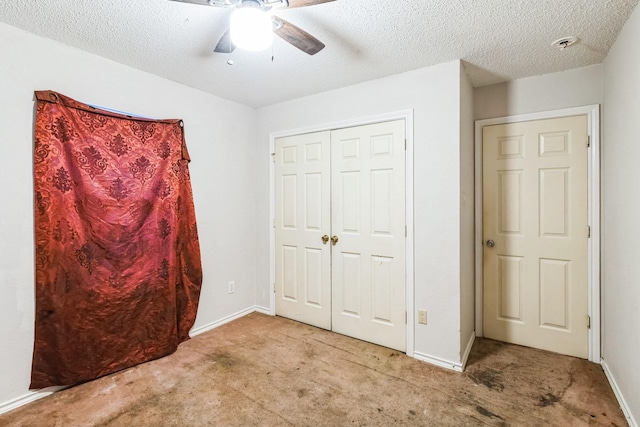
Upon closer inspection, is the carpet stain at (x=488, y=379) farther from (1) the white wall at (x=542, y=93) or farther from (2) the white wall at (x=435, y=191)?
(1) the white wall at (x=542, y=93)

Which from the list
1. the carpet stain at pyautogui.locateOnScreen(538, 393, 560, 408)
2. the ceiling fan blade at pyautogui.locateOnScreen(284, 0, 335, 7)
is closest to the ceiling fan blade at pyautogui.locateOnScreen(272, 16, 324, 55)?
the ceiling fan blade at pyautogui.locateOnScreen(284, 0, 335, 7)

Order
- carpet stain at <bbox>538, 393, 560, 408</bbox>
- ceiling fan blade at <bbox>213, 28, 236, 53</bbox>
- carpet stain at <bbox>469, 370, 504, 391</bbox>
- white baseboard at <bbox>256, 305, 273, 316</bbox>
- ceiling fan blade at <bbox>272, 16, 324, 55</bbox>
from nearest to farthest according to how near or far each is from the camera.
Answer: ceiling fan blade at <bbox>272, 16, 324, 55</bbox> < ceiling fan blade at <bbox>213, 28, 236, 53</bbox> < carpet stain at <bbox>538, 393, 560, 408</bbox> < carpet stain at <bbox>469, 370, 504, 391</bbox> < white baseboard at <bbox>256, 305, 273, 316</bbox>

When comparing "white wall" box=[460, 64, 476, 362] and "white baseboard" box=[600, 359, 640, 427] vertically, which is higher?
"white wall" box=[460, 64, 476, 362]

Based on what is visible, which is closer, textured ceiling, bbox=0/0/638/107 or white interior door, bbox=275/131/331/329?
textured ceiling, bbox=0/0/638/107

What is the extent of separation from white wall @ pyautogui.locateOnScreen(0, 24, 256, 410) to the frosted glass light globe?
154 cm

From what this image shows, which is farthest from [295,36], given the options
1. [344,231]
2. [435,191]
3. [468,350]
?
[468,350]

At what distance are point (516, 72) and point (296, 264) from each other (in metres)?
2.60

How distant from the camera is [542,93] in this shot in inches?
100

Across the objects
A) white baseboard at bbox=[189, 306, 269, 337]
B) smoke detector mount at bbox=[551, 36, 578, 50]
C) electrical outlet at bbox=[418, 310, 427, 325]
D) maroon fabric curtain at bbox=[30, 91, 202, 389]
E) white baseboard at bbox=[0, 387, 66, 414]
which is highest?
smoke detector mount at bbox=[551, 36, 578, 50]

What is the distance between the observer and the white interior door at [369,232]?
2576 mm

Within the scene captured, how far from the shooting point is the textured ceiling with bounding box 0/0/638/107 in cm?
166

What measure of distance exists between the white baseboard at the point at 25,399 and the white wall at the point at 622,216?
348cm


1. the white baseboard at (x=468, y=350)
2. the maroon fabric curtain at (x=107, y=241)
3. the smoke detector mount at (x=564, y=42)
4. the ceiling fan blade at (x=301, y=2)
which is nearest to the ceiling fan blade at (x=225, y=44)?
the ceiling fan blade at (x=301, y=2)

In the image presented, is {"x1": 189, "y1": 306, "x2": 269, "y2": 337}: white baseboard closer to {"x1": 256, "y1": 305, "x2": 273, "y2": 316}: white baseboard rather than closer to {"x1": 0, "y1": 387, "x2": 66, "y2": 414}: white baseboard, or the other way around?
{"x1": 256, "y1": 305, "x2": 273, "y2": 316}: white baseboard
